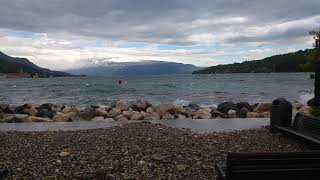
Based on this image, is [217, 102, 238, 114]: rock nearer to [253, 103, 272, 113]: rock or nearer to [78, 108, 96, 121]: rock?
[253, 103, 272, 113]: rock

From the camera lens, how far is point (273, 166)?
17.3ft

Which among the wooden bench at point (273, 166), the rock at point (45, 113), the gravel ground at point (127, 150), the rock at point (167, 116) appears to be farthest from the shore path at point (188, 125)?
the wooden bench at point (273, 166)

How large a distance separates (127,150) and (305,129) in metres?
3.82

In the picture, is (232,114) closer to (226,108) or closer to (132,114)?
(226,108)

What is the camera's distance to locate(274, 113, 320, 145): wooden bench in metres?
9.45

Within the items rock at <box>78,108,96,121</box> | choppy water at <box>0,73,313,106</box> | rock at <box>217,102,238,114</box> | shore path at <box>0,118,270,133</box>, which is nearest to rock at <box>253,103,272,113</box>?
rock at <box>217,102,238,114</box>

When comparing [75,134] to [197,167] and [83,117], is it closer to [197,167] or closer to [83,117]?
[197,167]

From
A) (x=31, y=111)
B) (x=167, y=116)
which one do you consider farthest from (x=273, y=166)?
(x=31, y=111)

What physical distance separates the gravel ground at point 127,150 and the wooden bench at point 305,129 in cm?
22

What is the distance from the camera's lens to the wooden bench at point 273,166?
5188mm

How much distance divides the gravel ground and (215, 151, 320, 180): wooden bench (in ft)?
7.30

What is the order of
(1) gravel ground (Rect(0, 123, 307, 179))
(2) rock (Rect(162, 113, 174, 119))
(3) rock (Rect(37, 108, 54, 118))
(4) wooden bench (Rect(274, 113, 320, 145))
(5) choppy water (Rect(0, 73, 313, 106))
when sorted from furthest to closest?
(5) choppy water (Rect(0, 73, 313, 106))
(3) rock (Rect(37, 108, 54, 118))
(2) rock (Rect(162, 113, 174, 119))
(4) wooden bench (Rect(274, 113, 320, 145))
(1) gravel ground (Rect(0, 123, 307, 179))

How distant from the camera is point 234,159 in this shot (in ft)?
17.0

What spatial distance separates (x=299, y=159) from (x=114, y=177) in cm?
300
